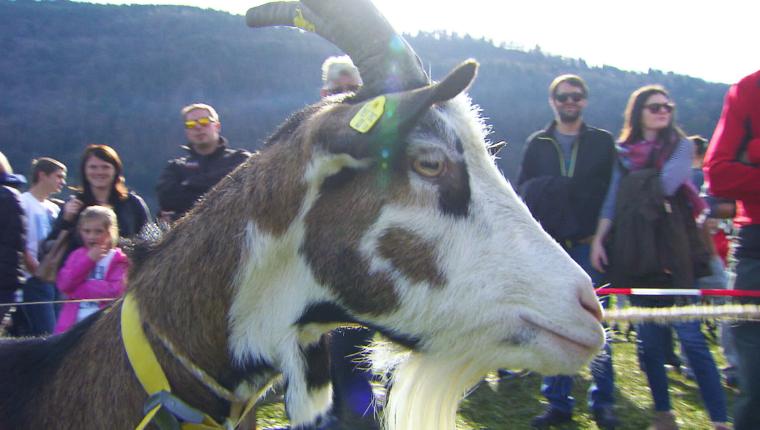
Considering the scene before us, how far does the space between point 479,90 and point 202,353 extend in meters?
46.1

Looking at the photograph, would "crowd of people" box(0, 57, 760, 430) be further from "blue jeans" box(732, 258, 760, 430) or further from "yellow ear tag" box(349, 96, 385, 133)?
"yellow ear tag" box(349, 96, 385, 133)

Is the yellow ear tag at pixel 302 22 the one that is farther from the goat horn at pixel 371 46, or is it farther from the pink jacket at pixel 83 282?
the pink jacket at pixel 83 282

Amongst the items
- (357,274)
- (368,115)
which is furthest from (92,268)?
(368,115)

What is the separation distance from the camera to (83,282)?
4.12 metres

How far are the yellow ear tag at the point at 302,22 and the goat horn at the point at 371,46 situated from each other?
0.29ft

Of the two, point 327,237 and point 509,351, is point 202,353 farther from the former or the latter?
point 509,351

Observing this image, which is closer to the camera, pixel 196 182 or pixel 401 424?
pixel 401 424

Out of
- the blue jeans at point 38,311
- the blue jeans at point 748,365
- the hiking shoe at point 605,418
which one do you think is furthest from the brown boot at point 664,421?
the blue jeans at point 38,311

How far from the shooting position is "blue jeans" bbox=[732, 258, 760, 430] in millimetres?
2902

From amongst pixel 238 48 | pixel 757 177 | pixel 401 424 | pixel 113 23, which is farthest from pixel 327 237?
pixel 113 23

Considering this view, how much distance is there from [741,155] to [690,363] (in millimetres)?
1693

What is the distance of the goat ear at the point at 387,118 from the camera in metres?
1.68

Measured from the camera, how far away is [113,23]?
59.2 metres

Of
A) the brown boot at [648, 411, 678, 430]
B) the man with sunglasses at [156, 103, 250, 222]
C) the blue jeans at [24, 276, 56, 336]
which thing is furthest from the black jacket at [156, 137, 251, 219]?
the brown boot at [648, 411, 678, 430]
